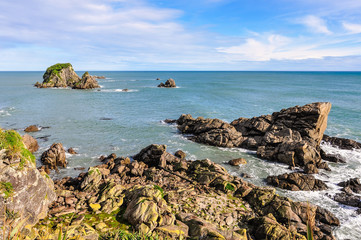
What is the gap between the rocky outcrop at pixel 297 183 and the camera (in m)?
21.7

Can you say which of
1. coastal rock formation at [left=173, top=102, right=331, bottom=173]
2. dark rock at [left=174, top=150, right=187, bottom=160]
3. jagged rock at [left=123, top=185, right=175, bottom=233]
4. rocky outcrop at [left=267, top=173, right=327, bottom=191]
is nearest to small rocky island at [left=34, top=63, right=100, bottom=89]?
coastal rock formation at [left=173, top=102, right=331, bottom=173]

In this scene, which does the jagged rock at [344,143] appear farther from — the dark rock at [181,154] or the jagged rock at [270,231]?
the jagged rock at [270,231]

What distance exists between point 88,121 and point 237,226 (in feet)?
133

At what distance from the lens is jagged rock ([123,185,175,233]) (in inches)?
478

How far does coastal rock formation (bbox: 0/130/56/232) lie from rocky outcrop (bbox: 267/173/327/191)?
814 inches

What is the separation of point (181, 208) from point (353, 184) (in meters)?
19.4

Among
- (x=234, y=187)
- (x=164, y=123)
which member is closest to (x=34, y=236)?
(x=234, y=187)

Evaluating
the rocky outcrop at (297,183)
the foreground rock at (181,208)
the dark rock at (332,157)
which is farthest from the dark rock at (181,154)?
the dark rock at (332,157)

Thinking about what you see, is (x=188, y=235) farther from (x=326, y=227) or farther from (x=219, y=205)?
(x=326, y=227)

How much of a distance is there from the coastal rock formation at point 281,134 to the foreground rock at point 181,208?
1111 cm

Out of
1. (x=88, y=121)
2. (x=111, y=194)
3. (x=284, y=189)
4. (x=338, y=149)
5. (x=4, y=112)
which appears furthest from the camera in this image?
(x=4, y=112)

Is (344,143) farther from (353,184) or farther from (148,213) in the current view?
(148,213)

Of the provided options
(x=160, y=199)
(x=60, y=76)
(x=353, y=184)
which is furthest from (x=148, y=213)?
(x=60, y=76)

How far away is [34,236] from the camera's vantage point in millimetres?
10227
